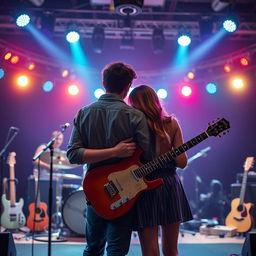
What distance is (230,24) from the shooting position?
6.94m

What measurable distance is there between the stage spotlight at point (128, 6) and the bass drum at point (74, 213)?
10.1 ft

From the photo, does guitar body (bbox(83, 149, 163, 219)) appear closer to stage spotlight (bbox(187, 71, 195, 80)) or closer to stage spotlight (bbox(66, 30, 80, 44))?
stage spotlight (bbox(66, 30, 80, 44))

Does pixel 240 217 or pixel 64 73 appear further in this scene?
pixel 64 73

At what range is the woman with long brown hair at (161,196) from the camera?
2660 millimetres

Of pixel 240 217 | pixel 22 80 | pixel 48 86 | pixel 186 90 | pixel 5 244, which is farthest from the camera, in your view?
pixel 186 90

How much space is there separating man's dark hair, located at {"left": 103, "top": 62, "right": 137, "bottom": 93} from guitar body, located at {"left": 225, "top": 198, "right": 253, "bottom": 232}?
5.59 meters

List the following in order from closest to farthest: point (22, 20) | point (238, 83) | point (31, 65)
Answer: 1. point (22, 20)
2. point (31, 65)
3. point (238, 83)

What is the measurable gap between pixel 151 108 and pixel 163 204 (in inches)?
27.8

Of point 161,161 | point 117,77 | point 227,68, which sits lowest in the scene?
point 161,161

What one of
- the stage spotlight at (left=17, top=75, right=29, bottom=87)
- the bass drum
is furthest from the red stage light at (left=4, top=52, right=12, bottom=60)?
the bass drum

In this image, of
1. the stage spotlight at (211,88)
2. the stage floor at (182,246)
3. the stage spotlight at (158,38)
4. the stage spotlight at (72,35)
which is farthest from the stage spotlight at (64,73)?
the stage floor at (182,246)

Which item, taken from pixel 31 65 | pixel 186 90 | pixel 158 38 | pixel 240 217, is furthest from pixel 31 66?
pixel 240 217

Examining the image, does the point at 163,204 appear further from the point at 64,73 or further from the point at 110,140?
the point at 64,73

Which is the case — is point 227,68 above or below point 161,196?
above
